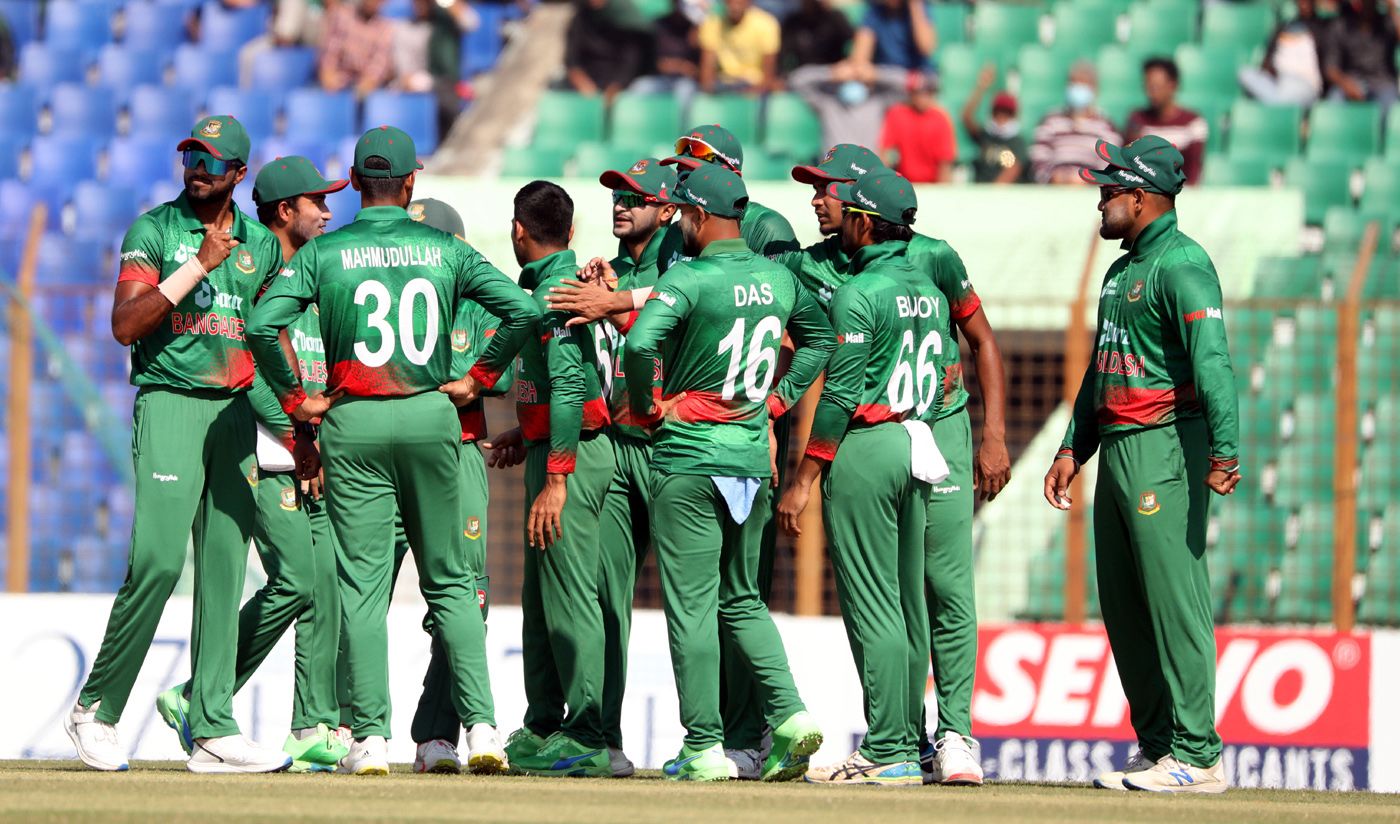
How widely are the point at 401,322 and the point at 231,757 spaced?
5.38 feet

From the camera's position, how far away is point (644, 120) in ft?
53.4

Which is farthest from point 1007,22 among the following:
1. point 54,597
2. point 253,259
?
point 253,259

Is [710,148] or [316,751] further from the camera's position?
[710,148]

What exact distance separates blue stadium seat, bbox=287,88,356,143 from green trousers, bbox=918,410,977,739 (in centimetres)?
1023

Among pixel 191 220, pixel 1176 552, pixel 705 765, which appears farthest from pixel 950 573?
pixel 191 220

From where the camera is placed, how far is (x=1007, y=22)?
1709 centimetres

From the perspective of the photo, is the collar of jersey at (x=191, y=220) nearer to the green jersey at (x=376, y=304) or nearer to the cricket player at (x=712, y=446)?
the green jersey at (x=376, y=304)

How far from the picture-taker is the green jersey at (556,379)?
7438 millimetres

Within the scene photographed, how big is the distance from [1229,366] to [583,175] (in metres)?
9.10

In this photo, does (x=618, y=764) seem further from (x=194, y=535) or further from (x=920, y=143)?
(x=920, y=143)

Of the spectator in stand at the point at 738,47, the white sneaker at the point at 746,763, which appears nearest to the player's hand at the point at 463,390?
the white sneaker at the point at 746,763

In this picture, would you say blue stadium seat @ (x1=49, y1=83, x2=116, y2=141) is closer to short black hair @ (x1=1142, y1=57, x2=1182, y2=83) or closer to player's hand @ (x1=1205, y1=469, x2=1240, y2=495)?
short black hair @ (x1=1142, y1=57, x2=1182, y2=83)

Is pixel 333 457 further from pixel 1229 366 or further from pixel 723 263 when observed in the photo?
pixel 1229 366

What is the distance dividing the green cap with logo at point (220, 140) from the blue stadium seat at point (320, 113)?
971cm
